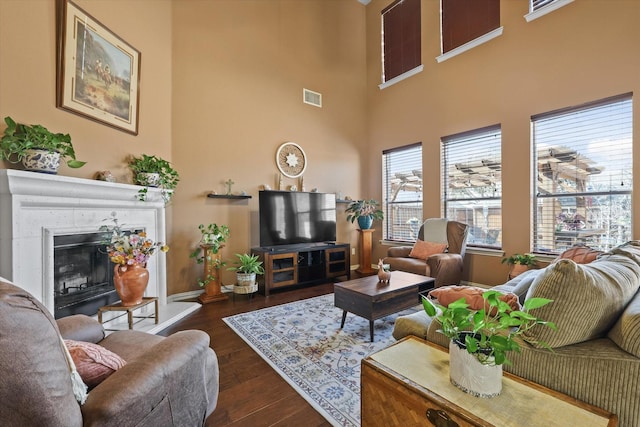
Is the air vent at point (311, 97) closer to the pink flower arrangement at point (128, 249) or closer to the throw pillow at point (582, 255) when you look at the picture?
the pink flower arrangement at point (128, 249)

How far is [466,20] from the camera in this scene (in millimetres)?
4160

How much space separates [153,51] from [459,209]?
4.62 m

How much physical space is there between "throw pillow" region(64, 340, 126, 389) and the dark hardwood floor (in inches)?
28.7

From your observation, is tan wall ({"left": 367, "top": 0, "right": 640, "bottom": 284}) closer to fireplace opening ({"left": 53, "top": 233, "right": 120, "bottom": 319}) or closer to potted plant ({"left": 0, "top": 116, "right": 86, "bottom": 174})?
fireplace opening ({"left": 53, "top": 233, "right": 120, "bottom": 319})

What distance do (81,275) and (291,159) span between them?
310 centimetres

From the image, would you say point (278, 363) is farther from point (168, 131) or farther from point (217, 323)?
point (168, 131)

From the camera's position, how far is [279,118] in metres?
4.57

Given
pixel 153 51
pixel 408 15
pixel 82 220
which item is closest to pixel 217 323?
pixel 82 220

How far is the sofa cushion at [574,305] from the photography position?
985mm

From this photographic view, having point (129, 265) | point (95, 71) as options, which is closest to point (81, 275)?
point (129, 265)

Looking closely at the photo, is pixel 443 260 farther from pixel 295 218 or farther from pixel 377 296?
pixel 295 218

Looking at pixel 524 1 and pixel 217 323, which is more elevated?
pixel 524 1

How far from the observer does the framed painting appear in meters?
2.27

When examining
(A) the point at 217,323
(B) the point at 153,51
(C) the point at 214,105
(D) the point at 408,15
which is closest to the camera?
(A) the point at 217,323
